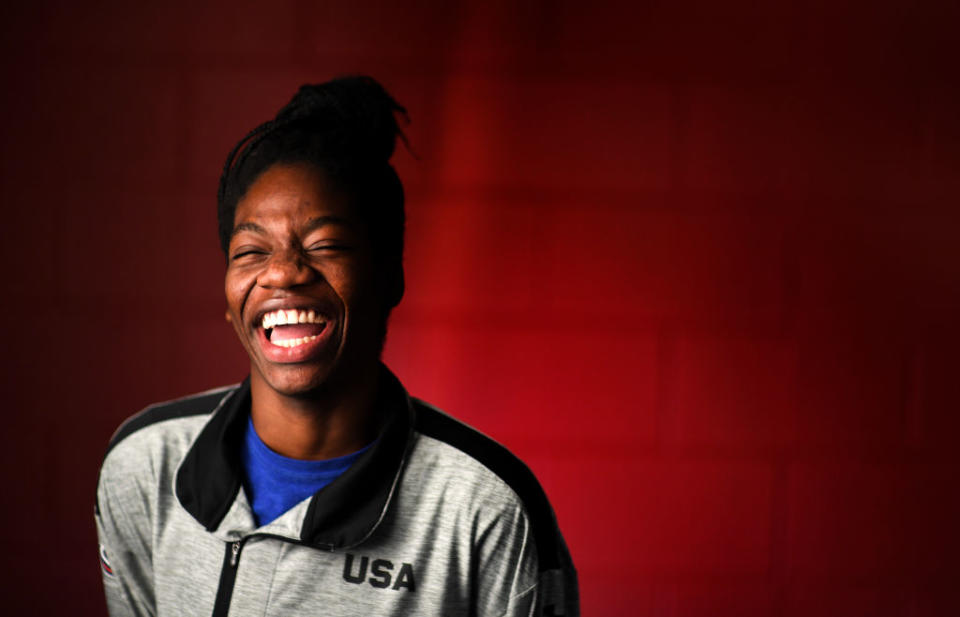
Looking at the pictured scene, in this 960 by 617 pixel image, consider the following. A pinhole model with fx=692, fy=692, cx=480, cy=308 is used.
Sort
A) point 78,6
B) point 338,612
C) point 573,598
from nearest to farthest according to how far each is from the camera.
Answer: point 338,612 < point 573,598 < point 78,6

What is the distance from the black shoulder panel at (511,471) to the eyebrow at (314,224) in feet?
1.05

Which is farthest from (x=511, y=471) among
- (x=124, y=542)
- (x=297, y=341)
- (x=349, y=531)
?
(x=124, y=542)

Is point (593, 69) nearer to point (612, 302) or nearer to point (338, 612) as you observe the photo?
point (612, 302)

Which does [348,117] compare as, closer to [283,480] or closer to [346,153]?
[346,153]

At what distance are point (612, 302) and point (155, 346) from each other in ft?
3.09

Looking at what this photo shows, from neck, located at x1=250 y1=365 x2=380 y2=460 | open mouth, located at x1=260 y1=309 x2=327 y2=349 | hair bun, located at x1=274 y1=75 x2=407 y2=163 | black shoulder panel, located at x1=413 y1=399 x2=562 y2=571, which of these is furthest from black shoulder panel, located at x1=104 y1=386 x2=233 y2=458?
hair bun, located at x1=274 y1=75 x2=407 y2=163

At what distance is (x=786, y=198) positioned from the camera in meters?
1.44

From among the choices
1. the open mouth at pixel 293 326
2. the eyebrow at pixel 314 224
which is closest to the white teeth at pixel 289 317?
the open mouth at pixel 293 326

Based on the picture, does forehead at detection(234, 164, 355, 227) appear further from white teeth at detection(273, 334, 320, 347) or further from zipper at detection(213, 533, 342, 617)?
zipper at detection(213, 533, 342, 617)

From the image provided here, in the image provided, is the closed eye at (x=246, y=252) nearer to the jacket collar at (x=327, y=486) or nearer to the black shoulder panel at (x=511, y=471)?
the jacket collar at (x=327, y=486)

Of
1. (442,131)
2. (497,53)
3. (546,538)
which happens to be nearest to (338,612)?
(546,538)

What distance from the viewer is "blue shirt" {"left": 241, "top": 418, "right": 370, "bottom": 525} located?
3.22ft

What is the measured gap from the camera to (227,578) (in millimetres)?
940

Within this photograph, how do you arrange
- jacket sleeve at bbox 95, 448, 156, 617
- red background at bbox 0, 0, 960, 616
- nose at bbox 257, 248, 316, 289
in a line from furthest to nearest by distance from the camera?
red background at bbox 0, 0, 960, 616
jacket sleeve at bbox 95, 448, 156, 617
nose at bbox 257, 248, 316, 289
